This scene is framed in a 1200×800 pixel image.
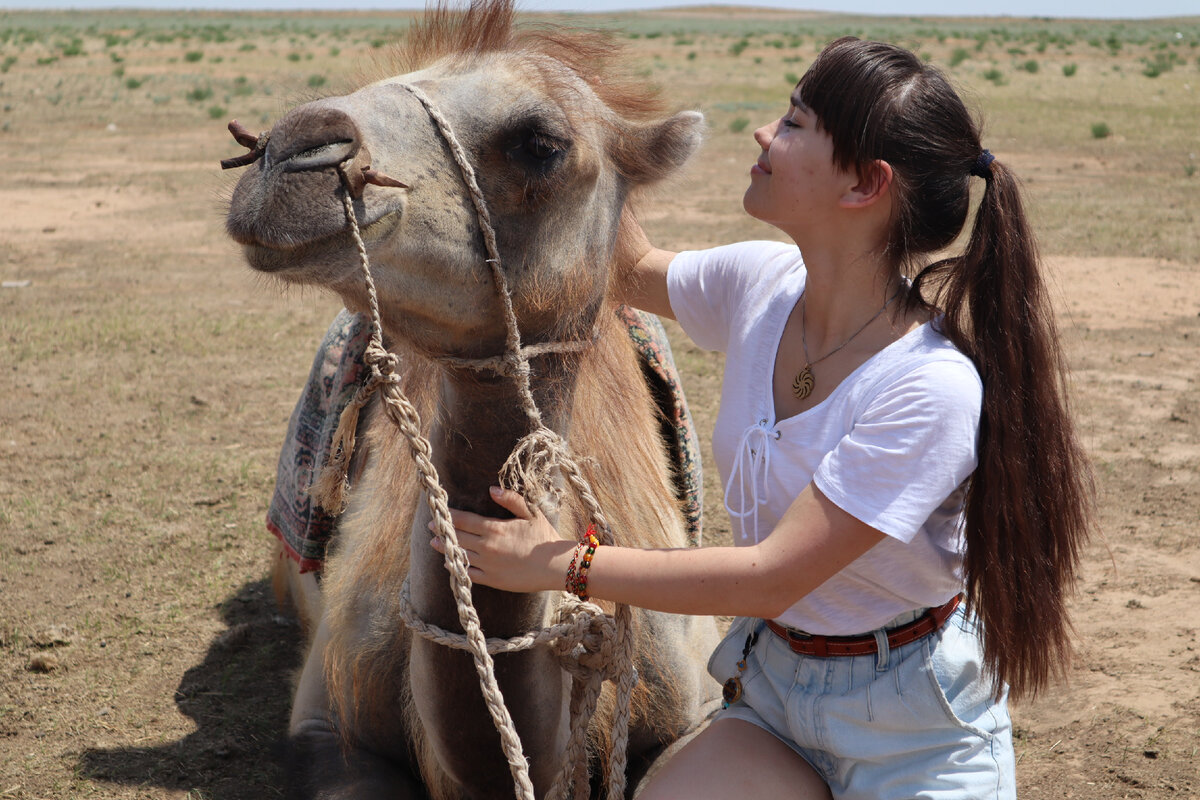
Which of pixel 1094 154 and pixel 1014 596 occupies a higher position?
pixel 1014 596

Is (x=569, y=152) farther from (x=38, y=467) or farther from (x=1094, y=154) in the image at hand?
(x=1094, y=154)

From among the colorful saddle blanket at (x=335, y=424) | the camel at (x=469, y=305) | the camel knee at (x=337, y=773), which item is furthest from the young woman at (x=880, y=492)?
the colorful saddle blanket at (x=335, y=424)

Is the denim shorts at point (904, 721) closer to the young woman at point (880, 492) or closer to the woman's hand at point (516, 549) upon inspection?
the young woman at point (880, 492)

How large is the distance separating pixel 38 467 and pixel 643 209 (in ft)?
12.2

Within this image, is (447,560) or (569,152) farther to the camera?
(569,152)

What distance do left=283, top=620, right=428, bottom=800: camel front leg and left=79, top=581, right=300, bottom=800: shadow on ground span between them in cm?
13

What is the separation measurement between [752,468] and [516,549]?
1.57ft

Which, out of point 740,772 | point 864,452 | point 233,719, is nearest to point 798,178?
point 864,452

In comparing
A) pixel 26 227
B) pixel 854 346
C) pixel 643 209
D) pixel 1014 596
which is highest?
pixel 643 209

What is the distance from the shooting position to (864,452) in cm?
177

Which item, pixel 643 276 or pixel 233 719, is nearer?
pixel 643 276

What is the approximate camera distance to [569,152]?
1.89 m

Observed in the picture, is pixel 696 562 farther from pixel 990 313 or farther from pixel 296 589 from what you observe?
pixel 296 589

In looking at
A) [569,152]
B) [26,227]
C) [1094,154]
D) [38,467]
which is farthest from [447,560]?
[1094,154]
